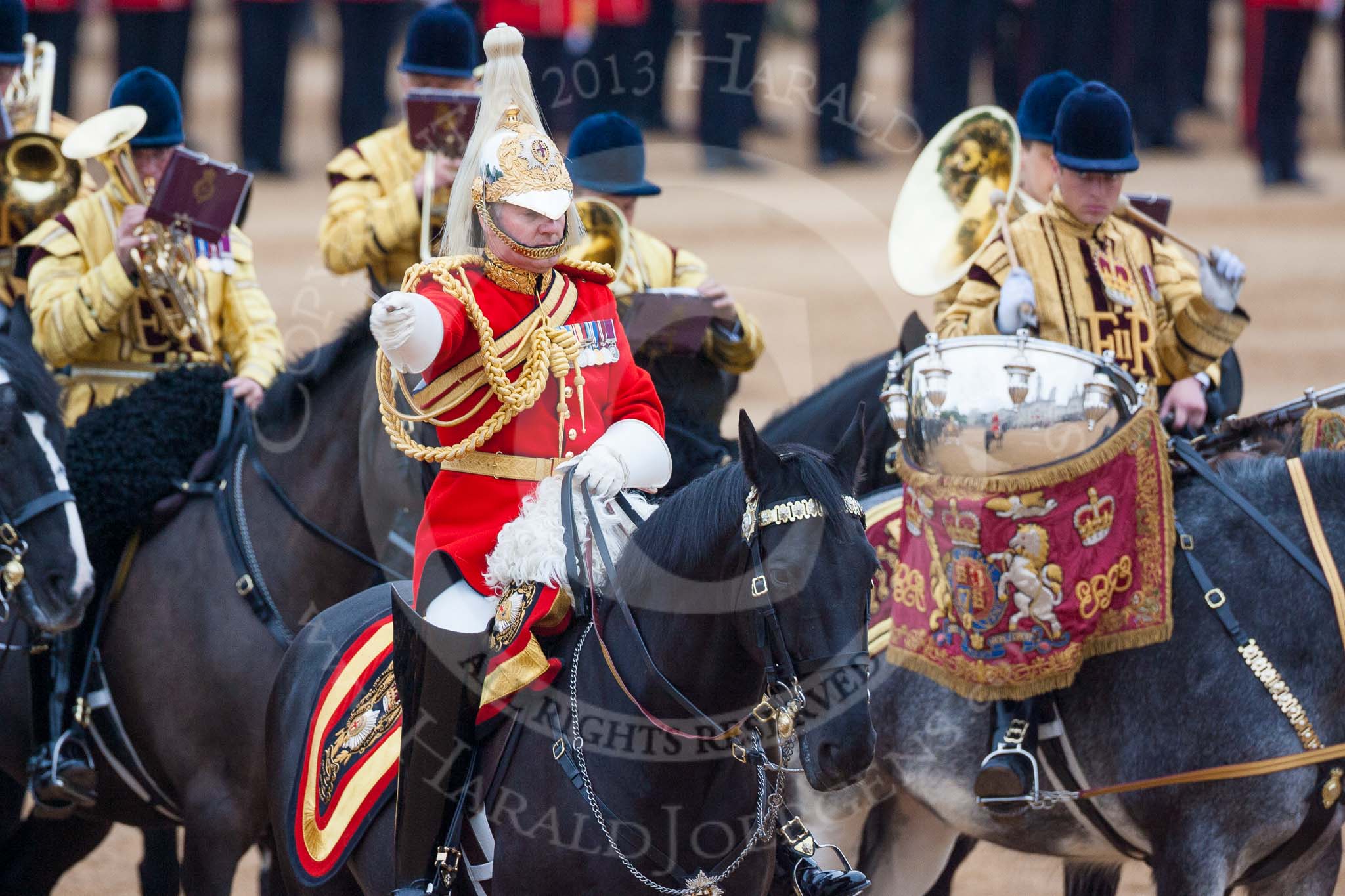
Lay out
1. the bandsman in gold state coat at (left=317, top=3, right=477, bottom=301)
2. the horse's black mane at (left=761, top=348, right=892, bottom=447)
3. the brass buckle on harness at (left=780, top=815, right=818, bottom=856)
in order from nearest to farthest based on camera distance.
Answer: the brass buckle on harness at (left=780, top=815, right=818, bottom=856)
the horse's black mane at (left=761, top=348, right=892, bottom=447)
the bandsman in gold state coat at (left=317, top=3, right=477, bottom=301)

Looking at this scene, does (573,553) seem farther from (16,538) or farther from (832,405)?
(832,405)

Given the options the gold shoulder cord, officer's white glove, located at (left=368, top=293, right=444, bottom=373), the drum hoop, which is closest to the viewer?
officer's white glove, located at (left=368, top=293, right=444, bottom=373)

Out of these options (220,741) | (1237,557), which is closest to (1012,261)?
(1237,557)

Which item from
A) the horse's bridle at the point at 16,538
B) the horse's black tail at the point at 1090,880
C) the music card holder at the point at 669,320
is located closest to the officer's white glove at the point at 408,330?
the horse's bridle at the point at 16,538

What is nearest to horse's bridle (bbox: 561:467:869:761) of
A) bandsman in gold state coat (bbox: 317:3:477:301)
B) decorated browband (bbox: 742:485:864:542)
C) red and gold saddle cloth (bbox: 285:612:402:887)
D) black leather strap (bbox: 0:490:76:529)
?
decorated browband (bbox: 742:485:864:542)

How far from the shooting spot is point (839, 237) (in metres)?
15.1

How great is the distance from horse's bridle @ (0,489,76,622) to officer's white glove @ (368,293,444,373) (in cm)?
161

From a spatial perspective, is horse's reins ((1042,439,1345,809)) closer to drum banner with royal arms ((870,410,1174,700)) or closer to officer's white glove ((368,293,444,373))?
drum banner with royal arms ((870,410,1174,700))

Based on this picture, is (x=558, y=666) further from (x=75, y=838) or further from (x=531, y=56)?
(x=531, y=56)

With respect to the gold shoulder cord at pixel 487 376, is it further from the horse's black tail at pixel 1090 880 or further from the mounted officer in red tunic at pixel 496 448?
the horse's black tail at pixel 1090 880

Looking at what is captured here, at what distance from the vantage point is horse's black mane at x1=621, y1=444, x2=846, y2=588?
315cm

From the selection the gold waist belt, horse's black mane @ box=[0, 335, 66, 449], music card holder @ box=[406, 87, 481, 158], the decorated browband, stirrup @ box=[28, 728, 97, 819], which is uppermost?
music card holder @ box=[406, 87, 481, 158]

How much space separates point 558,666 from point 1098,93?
2438 millimetres

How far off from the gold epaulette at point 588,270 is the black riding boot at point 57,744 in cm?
222
